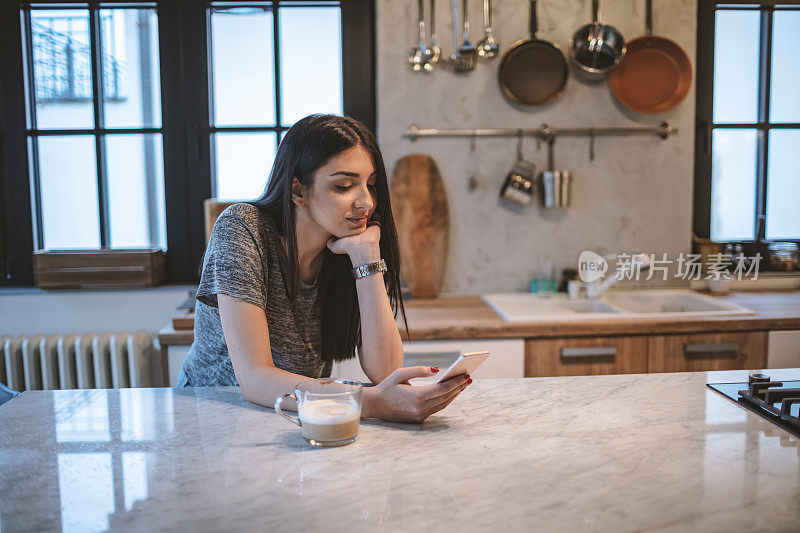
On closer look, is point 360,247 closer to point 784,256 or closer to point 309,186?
point 309,186

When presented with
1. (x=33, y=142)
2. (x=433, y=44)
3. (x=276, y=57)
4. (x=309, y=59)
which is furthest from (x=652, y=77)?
(x=33, y=142)

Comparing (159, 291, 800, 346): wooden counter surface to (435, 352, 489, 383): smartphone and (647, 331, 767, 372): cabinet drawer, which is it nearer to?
(647, 331, 767, 372): cabinet drawer

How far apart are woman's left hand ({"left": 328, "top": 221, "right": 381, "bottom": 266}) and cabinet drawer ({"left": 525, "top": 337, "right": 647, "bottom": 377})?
3.42 feet

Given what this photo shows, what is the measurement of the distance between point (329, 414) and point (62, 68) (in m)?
2.52

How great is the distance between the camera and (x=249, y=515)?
0.88 m

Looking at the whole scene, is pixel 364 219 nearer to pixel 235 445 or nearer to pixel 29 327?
pixel 235 445

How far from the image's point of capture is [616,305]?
2.94 metres

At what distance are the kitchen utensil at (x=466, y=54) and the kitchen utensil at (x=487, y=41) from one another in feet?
0.13

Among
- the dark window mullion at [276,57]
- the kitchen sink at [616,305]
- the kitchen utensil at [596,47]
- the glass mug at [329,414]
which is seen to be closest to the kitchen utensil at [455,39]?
the kitchen utensil at [596,47]

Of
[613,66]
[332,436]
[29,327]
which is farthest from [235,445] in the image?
[613,66]

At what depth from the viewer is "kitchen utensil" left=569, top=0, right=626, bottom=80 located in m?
2.88

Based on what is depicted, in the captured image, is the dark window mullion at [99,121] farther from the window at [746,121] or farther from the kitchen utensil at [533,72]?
the window at [746,121]

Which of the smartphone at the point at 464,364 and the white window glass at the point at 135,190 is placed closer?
the smartphone at the point at 464,364

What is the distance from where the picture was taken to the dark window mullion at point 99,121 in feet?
9.50
